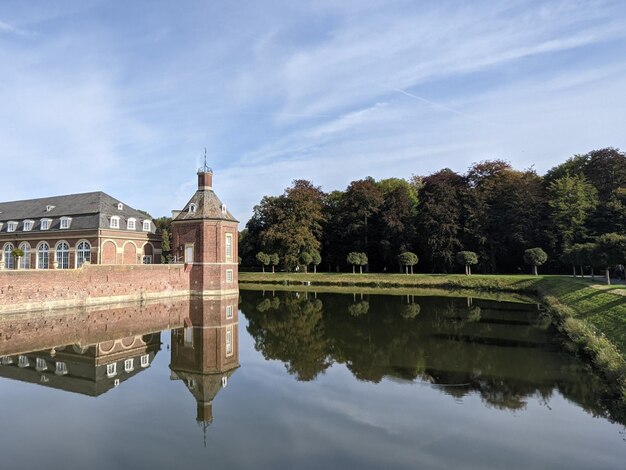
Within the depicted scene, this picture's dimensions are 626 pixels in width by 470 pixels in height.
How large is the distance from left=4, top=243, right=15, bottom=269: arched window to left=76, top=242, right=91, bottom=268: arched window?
7.02 m

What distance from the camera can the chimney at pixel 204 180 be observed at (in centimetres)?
3141

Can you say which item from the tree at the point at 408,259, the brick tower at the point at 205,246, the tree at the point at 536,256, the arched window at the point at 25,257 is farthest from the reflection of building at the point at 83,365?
the tree at the point at 536,256

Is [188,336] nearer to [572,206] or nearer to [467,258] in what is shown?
[467,258]

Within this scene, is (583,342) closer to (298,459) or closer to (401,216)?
(298,459)

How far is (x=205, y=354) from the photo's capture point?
43.0ft

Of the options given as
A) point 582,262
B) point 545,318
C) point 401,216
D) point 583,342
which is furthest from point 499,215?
point 583,342

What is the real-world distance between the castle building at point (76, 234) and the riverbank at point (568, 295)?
1530 cm

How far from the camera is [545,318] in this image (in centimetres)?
1945

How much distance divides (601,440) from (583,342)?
709 cm

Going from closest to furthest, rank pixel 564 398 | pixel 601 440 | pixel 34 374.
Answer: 1. pixel 601 440
2. pixel 564 398
3. pixel 34 374

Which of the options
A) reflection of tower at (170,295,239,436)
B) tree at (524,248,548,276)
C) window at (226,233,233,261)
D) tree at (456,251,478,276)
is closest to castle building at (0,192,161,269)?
window at (226,233,233,261)

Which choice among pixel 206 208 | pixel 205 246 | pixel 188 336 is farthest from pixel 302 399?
pixel 206 208

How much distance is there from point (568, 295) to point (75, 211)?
34.3 m

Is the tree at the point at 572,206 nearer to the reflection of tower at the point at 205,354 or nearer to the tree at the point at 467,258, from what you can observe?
the tree at the point at 467,258
